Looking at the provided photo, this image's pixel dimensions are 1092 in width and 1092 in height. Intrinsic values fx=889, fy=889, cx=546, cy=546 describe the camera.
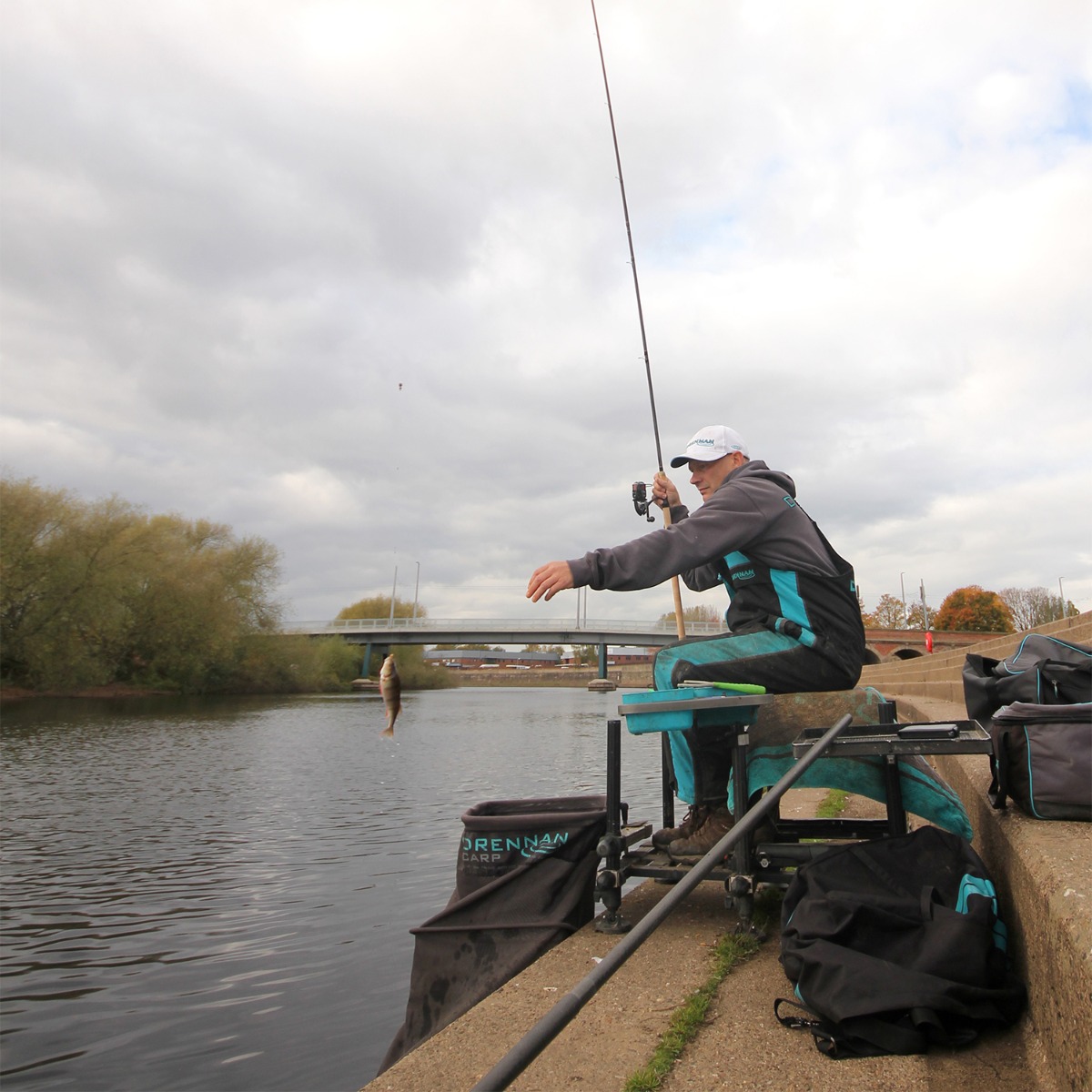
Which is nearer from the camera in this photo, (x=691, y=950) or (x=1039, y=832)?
(x=1039, y=832)

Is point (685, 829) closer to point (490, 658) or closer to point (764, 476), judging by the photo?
point (764, 476)

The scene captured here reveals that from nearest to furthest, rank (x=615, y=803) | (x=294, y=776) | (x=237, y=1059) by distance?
(x=615, y=803)
(x=237, y=1059)
(x=294, y=776)

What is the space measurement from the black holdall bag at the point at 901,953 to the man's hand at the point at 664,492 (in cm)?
251

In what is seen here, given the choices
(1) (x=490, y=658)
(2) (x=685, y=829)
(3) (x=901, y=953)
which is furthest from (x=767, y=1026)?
(1) (x=490, y=658)

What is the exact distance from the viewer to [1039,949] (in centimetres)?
221

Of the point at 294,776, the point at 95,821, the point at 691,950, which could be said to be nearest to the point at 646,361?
the point at 691,950

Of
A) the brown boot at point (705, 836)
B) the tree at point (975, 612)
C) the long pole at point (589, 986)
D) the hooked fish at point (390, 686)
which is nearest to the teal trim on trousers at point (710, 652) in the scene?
the brown boot at point (705, 836)

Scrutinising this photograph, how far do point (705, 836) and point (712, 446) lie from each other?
1.77m

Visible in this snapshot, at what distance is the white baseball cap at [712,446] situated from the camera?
4214 mm

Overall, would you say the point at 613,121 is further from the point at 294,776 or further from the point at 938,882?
the point at 294,776

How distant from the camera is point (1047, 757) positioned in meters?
2.78

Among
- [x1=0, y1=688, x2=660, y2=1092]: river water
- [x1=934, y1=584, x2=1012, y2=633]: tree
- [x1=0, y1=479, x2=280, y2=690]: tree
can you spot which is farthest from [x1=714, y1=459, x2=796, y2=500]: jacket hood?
[x1=934, y1=584, x2=1012, y2=633]: tree

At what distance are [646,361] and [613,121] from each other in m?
2.34

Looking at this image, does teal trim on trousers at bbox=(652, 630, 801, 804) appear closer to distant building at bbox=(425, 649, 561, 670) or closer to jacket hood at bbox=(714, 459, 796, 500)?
jacket hood at bbox=(714, 459, 796, 500)
